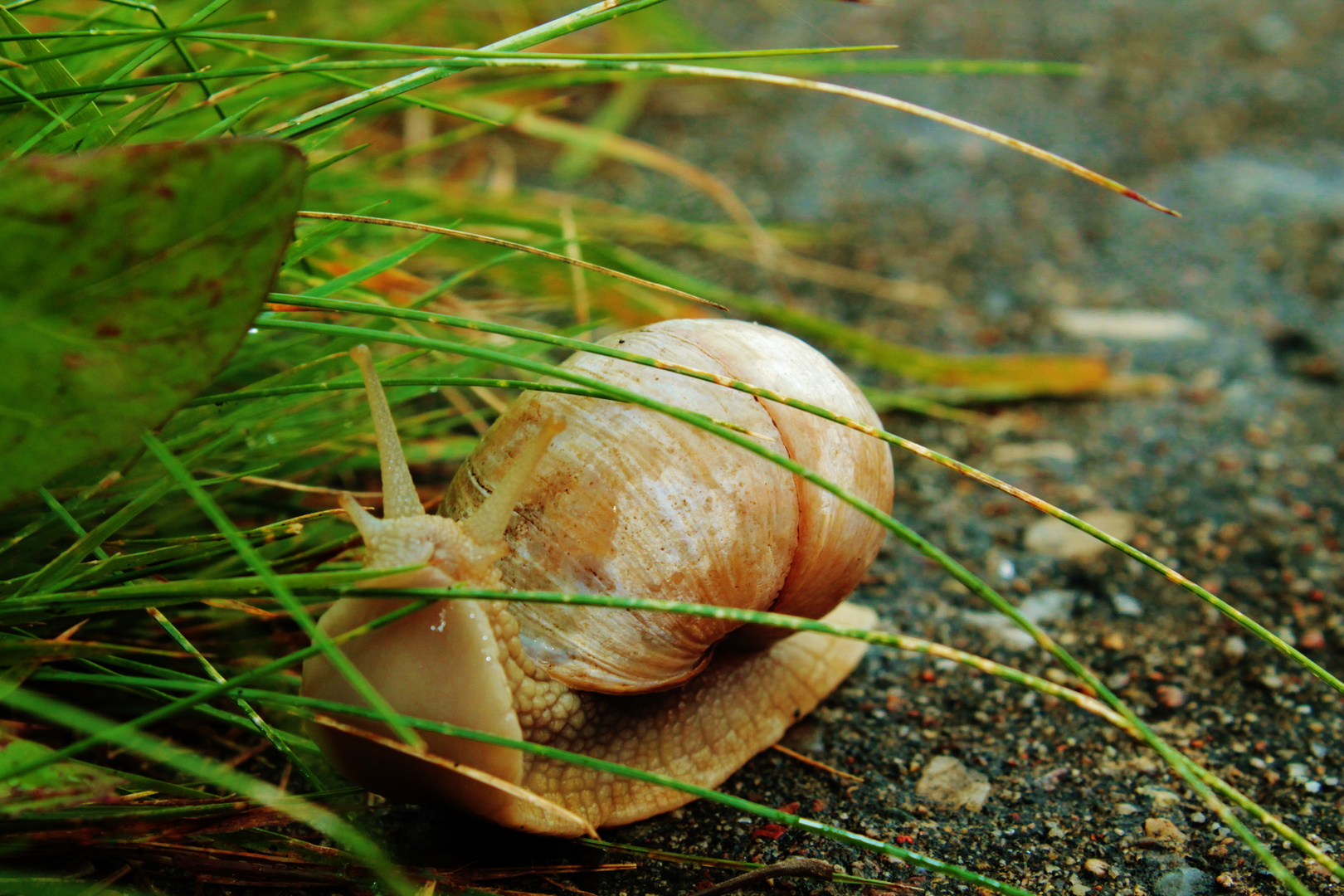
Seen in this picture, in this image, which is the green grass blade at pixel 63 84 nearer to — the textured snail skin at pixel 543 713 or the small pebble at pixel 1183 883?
the textured snail skin at pixel 543 713

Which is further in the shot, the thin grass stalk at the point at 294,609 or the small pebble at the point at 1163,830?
the small pebble at the point at 1163,830

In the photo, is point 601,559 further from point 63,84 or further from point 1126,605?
point 1126,605

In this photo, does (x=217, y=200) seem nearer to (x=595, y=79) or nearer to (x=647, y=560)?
(x=647, y=560)

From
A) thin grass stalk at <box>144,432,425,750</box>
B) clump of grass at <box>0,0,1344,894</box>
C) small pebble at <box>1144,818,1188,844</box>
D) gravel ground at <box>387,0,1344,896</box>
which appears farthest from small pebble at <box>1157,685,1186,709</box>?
thin grass stalk at <box>144,432,425,750</box>

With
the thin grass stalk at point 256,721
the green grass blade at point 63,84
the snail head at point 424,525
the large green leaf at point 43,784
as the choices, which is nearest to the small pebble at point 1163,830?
the snail head at point 424,525

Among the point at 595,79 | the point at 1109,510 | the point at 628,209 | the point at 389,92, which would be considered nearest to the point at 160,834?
the point at 389,92

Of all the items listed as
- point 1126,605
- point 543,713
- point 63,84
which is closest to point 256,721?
point 543,713
